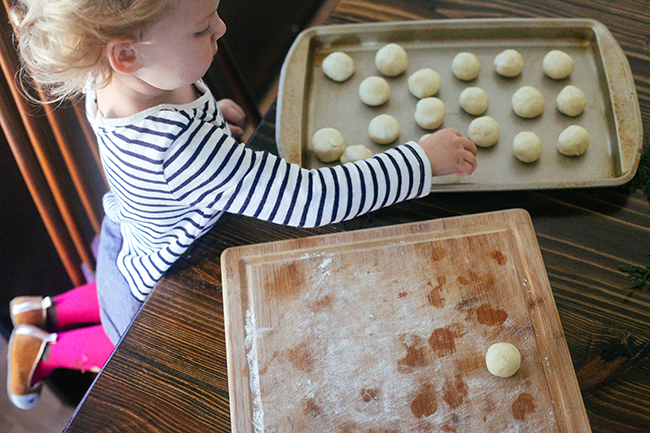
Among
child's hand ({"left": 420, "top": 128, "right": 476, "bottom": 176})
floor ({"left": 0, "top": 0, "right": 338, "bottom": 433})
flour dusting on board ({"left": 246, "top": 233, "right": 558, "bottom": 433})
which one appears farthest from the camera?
floor ({"left": 0, "top": 0, "right": 338, "bottom": 433})

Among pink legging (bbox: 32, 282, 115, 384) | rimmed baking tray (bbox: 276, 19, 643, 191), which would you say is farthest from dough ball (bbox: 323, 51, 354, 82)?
pink legging (bbox: 32, 282, 115, 384)

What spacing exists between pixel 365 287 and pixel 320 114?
1.69 ft

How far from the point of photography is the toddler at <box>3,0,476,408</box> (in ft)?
2.31

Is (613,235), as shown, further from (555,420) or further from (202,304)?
(202,304)

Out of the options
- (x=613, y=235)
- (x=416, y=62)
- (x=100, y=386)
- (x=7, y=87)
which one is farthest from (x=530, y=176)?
(x=7, y=87)

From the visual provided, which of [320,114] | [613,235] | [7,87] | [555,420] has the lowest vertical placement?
[555,420]

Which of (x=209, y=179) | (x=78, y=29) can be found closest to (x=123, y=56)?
(x=78, y=29)

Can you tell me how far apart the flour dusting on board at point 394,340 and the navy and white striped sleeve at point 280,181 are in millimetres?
90

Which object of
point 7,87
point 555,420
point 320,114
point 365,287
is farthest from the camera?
point 320,114

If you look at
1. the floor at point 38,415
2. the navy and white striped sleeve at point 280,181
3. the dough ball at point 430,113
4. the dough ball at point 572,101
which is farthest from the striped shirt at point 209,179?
the floor at point 38,415

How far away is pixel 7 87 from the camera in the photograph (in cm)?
106

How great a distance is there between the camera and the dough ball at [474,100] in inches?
45.1

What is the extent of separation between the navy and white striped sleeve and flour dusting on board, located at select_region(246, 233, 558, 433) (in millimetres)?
90

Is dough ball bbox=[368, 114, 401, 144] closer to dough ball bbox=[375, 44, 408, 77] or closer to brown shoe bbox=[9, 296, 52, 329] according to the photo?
dough ball bbox=[375, 44, 408, 77]
